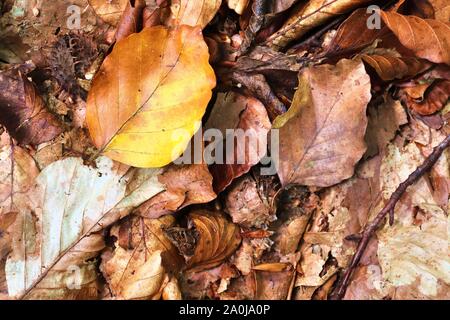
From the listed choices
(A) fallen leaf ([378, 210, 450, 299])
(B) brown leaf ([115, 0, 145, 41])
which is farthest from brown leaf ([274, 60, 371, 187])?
(B) brown leaf ([115, 0, 145, 41])

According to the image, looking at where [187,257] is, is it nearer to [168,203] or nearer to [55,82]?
[168,203]

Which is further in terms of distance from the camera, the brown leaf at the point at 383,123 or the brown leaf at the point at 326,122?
the brown leaf at the point at 383,123

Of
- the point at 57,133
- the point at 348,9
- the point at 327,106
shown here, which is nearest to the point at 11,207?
the point at 57,133

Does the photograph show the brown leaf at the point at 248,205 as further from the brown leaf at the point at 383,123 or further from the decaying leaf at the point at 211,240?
the brown leaf at the point at 383,123

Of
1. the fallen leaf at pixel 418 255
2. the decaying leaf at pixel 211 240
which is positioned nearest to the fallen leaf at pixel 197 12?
the decaying leaf at pixel 211 240

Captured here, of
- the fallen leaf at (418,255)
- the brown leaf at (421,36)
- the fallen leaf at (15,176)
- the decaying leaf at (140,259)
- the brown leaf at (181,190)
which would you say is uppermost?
the brown leaf at (421,36)

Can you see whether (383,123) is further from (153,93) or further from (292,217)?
(153,93)
